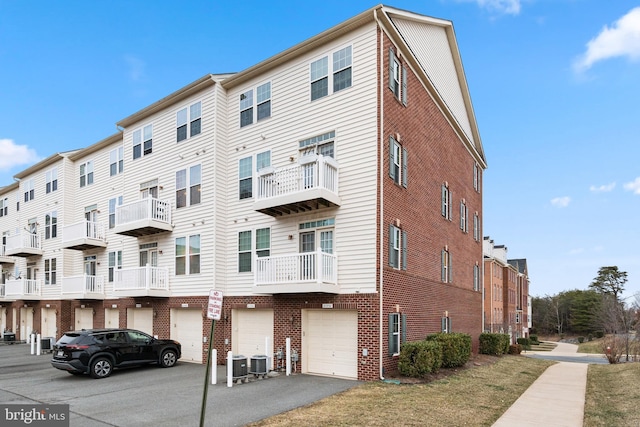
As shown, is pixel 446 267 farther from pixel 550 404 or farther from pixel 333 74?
pixel 333 74

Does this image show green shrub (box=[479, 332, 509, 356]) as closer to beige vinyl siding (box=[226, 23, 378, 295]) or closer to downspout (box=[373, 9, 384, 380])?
downspout (box=[373, 9, 384, 380])

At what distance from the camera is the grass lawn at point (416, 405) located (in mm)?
9750

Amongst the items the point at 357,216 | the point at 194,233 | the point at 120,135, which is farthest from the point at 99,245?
the point at 357,216

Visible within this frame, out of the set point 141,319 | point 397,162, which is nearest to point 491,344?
point 397,162

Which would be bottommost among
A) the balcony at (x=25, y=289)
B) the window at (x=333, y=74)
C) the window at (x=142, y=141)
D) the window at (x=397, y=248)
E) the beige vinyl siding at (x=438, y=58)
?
the balcony at (x=25, y=289)

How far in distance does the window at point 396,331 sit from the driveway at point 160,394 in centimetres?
190

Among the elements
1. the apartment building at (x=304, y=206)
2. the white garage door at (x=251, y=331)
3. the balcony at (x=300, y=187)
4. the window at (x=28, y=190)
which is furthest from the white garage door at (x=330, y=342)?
the window at (x=28, y=190)

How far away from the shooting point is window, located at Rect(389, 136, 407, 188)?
15.8 metres

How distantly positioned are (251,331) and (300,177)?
268 inches

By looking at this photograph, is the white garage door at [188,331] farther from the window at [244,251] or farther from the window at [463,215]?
the window at [463,215]


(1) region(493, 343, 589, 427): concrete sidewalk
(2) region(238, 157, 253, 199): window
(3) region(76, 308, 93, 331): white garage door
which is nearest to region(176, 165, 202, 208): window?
(2) region(238, 157, 253, 199): window

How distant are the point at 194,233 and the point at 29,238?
1832 cm

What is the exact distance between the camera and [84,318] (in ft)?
90.1

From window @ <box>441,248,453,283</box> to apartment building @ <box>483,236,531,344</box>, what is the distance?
59.4ft
